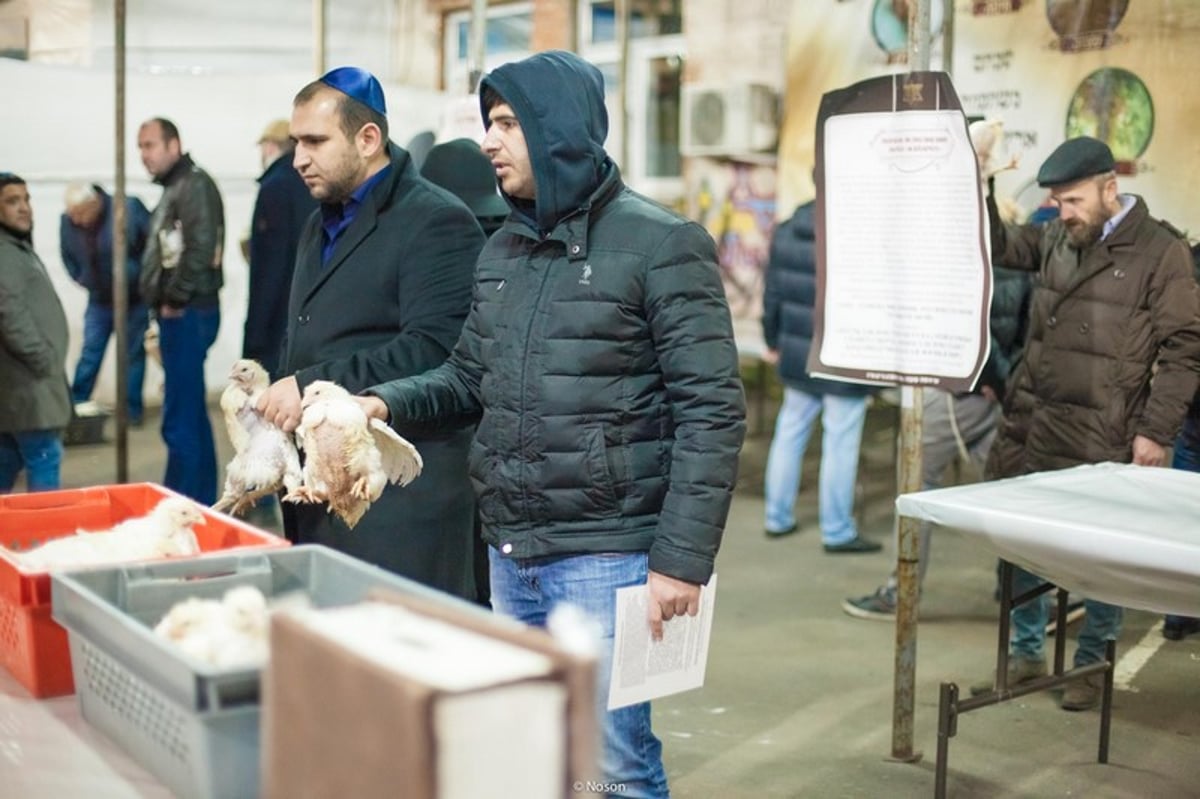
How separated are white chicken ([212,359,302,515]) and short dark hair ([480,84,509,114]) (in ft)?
2.34

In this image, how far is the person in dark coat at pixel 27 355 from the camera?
5199 millimetres

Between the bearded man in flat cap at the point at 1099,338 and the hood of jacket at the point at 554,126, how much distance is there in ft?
6.58

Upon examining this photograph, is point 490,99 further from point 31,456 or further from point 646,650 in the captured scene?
point 31,456

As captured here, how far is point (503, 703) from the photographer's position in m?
1.09

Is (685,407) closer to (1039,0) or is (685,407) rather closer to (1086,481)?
(1086,481)

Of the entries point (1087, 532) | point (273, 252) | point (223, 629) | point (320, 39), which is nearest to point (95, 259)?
point (320, 39)

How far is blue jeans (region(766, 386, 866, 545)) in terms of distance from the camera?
6.38 meters

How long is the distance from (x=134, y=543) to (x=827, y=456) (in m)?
4.60

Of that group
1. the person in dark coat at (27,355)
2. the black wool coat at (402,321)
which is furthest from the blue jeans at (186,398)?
the black wool coat at (402,321)

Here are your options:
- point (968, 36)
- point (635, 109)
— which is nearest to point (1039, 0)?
point (968, 36)

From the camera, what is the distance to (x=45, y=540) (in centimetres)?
255

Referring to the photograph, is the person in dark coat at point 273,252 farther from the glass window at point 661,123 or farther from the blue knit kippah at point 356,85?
the glass window at point 661,123

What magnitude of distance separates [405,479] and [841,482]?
403 cm

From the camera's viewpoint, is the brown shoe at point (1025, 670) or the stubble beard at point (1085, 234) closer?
the stubble beard at point (1085, 234)
